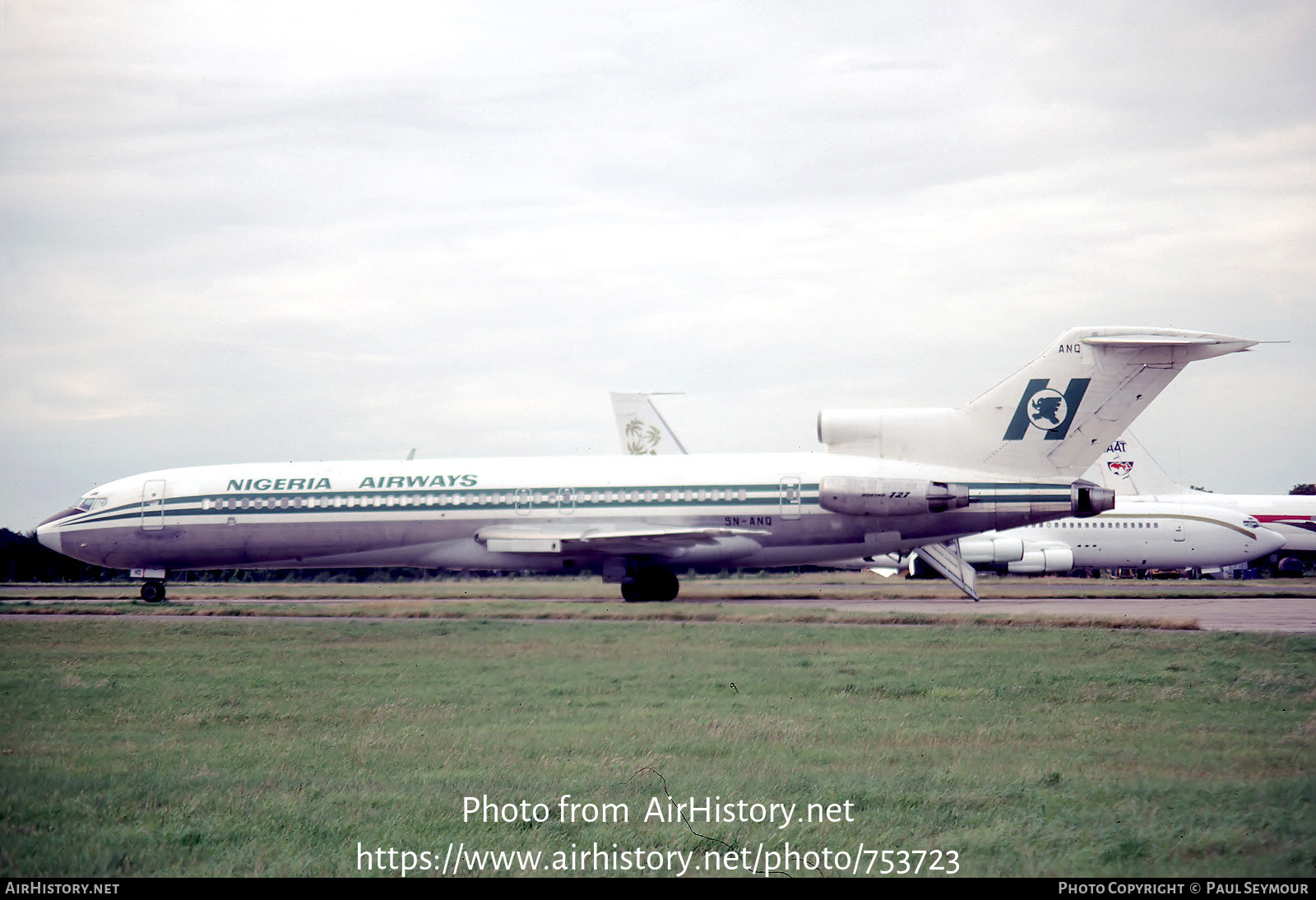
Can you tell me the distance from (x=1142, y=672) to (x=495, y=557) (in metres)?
19.7

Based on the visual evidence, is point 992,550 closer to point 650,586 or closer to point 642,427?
point 642,427

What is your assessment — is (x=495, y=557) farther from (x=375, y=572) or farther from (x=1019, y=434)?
(x=375, y=572)

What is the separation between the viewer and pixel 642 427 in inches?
1704

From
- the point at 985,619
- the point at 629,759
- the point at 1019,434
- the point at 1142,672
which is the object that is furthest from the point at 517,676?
the point at 1019,434

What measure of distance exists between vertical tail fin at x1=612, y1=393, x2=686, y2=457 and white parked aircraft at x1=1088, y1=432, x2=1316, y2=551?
22529mm

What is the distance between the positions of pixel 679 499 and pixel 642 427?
42.8 feet

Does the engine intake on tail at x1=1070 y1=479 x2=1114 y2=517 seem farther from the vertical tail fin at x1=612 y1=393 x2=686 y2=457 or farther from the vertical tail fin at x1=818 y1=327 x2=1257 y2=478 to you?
the vertical tail fin at x1=612 y1=393 x2=686 y2=457

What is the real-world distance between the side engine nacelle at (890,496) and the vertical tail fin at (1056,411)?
0.92 metres

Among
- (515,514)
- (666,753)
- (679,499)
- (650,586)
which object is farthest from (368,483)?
(666,753)

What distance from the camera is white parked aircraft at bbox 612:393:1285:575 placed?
156 ft

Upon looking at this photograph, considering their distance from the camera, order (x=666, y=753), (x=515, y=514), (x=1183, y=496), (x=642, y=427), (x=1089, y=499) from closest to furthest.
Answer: (x=666, y=753), (x=1089, y=499), (x=515, y=514), (x=642, y=427), (x=1183, y=496)

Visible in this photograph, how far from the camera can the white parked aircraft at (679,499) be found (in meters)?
28.5

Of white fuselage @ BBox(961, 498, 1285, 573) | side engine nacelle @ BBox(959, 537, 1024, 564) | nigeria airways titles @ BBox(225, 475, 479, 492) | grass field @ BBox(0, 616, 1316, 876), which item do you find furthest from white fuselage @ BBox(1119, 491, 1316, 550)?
grass field @ BBox(0, 616, 1316, 876)
